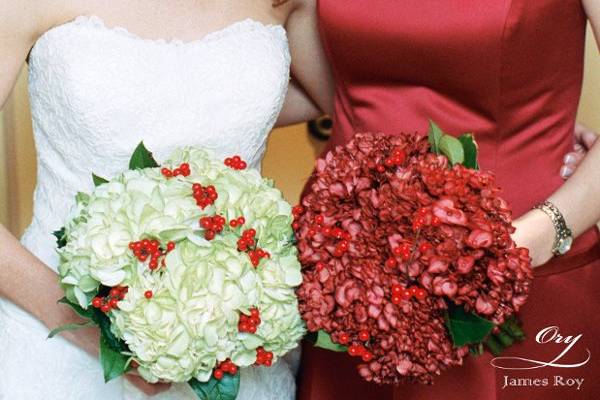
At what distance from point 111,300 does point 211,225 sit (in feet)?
0.58

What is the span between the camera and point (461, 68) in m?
1.44

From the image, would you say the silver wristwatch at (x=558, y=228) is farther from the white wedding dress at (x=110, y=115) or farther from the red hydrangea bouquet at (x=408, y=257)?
the white wedding dress at (x=110, y=115)

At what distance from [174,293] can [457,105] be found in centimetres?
67

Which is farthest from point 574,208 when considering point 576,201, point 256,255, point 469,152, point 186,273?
point 186,273

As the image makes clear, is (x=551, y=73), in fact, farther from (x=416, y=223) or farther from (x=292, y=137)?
(x=292, y=137)

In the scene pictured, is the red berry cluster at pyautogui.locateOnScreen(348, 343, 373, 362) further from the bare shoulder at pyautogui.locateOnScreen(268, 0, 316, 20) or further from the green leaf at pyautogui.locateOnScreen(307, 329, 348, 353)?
the bare shoulder at pyautogui.locateOnScreen(268, 0, 316, 20)

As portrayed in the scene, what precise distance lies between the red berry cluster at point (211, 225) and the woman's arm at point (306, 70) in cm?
71

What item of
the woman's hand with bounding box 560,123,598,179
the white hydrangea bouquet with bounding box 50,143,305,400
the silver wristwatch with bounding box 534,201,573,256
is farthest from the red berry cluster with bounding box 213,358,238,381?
the woman's hand with bounding box 560,123,598,179

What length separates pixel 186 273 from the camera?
3.74ft

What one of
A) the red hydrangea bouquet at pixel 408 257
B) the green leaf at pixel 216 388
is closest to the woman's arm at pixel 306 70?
the red hydrangea bouquet at pixel 408 257

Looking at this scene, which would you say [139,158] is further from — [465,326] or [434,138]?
[465,326]

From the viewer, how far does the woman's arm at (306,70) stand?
69.4 inches

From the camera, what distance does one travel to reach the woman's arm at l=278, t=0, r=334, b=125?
1.76 m

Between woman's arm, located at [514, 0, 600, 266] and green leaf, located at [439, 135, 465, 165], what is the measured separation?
0.27m
